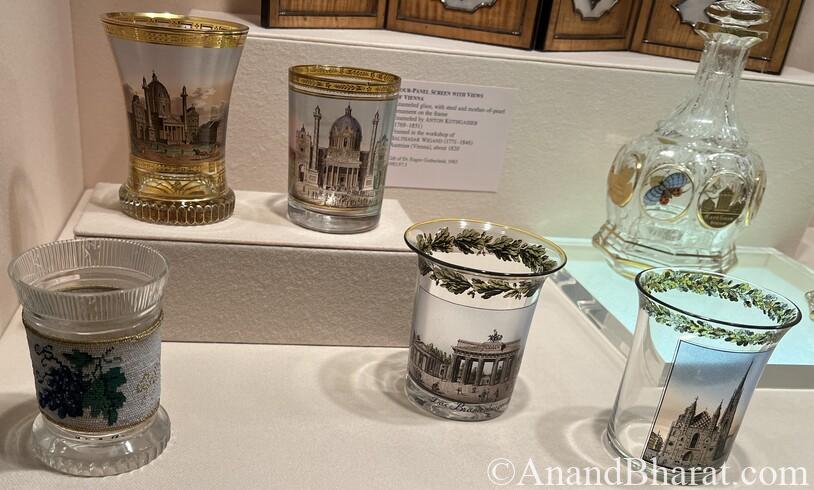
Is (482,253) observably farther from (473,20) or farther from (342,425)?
(473,20)

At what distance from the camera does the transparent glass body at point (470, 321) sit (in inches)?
24.9

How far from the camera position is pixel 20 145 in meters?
0.75

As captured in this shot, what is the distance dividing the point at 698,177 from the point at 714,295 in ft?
1.13

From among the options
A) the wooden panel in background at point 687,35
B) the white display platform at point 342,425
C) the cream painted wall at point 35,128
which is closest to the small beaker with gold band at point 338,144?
the white display platform at point 342,425

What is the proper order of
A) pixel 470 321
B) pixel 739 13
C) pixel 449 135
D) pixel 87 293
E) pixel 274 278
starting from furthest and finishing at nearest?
pixel 449 135 → pixel 739 13 → pixel 274 278 → pixel 470 321 → pixel 87 293

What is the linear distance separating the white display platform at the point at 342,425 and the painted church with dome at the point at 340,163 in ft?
0.58

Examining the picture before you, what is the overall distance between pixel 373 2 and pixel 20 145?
494mm

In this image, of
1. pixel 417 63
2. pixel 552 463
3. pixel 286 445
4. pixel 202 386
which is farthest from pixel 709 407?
pixel 417 63

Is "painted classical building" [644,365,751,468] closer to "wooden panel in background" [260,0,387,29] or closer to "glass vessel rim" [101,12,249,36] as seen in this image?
"glass vessel rim" [101,12,249,36]

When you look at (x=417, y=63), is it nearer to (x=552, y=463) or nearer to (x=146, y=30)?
(x=146, y=30)

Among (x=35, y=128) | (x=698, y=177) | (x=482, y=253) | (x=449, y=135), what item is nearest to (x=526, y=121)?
(x=449, y=135)

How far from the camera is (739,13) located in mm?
899

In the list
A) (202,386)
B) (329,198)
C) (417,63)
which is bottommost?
(202,386)

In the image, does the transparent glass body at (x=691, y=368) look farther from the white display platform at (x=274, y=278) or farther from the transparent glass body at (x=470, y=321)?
the white display platform at (x=274, y=278)
